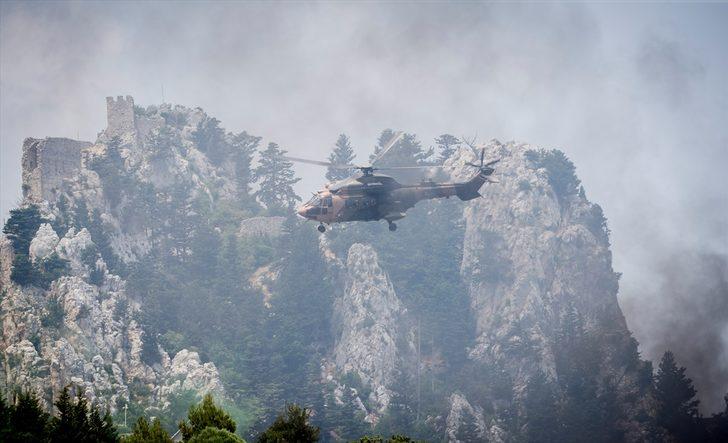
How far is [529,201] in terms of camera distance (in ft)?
442

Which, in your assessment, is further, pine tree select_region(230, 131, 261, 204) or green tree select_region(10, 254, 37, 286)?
pine tree select_region(230, 131, 261, 204)

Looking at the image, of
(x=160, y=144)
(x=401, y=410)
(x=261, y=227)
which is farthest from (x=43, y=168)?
(x=401, y=410)

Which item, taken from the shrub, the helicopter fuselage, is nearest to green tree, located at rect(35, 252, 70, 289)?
the helicopter fuselage

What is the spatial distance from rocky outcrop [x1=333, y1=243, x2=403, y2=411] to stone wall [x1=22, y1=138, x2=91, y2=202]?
3420 cm

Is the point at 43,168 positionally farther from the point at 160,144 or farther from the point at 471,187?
the point at 471,187

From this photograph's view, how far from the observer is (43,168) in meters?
117

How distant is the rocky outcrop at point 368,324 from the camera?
11869cm

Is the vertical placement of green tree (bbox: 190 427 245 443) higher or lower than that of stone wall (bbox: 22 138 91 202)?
lower

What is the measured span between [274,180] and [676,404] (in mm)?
58742

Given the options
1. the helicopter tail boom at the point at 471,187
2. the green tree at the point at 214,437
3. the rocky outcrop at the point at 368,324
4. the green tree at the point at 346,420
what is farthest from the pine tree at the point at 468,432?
the green tree at the point at 214,437

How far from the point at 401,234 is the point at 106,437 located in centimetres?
7938

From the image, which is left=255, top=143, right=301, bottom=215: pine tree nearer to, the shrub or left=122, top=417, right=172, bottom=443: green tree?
the shrub

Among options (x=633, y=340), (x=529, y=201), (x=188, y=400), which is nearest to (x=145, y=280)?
(x=188, y=400)

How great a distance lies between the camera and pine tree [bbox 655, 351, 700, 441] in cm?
11838
